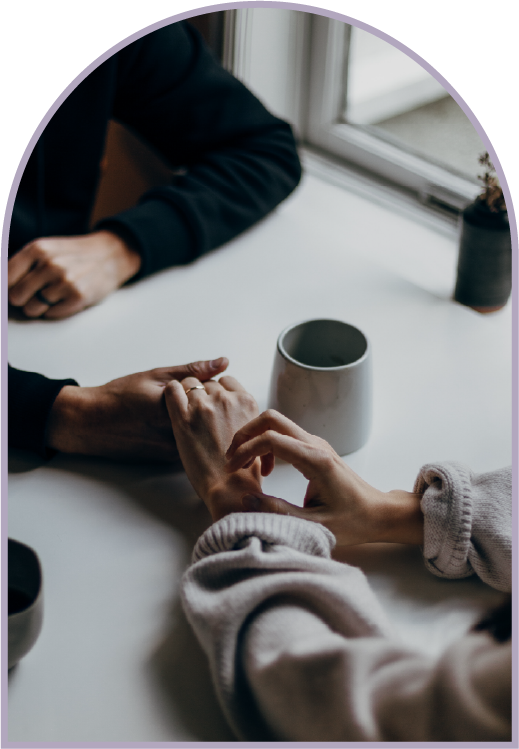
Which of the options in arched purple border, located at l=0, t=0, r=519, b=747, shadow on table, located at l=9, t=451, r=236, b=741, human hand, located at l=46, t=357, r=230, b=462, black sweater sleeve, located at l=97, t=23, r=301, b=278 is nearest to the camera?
shadow on table, located at l=9, t=451, r=236, b=741

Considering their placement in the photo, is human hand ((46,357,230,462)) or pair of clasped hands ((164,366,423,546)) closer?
pair of clasped hands ((164,366,423,546))

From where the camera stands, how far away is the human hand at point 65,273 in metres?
0.82

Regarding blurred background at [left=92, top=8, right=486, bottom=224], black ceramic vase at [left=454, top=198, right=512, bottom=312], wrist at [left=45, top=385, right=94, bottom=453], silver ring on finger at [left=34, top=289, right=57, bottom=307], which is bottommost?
wrist at [left=45, top=385, right=94, bottom=453]

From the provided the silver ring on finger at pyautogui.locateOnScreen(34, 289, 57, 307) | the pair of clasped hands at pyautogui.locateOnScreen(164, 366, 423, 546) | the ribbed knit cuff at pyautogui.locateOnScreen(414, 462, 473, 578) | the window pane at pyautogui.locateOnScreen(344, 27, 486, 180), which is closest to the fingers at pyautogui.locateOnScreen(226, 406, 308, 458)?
the pair of clasped hands at pyautogui.locateOnScreen(164, 366, 423, 546)

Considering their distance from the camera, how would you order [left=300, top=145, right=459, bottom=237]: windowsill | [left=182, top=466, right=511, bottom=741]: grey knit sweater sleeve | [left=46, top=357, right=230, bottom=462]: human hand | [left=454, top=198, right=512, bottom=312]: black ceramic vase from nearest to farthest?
[left=182, top=466, right=511, bottom=741]: grey knit sweater sleeve < [left=46, top=357, right=230, bottom=462]: human hand < [left=454, top=198, right=512, bottom=312]: black ceramic vase < [left=300, top=145, right=459, bottom=237]: windowsill

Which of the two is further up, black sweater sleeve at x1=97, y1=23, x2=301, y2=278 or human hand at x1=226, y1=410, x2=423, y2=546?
black sweater sleeve at x1=97, y1=23, x2=301, y2=278

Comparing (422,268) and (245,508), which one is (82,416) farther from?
(422,268)

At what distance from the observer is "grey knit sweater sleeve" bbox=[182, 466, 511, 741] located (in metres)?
0.34

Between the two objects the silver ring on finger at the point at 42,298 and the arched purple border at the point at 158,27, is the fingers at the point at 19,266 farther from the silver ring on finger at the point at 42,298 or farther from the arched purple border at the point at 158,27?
the arched purple border at the point at 158,27

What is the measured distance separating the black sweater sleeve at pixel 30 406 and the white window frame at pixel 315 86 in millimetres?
681

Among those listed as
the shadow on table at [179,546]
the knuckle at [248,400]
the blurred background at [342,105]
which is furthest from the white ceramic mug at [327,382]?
the blurred background at [342,105]

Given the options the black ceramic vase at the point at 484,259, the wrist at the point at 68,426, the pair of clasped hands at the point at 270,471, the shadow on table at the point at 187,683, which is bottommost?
the shadow on table at the point at 187,683

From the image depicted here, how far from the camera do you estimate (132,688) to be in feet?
1.51

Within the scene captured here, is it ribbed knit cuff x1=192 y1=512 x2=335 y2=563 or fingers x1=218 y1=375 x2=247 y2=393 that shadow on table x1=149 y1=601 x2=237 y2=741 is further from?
fingers x1=218 y1=375 x2=247 y2=393
